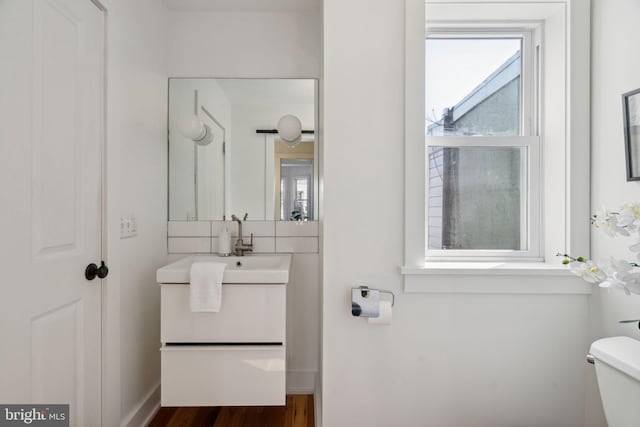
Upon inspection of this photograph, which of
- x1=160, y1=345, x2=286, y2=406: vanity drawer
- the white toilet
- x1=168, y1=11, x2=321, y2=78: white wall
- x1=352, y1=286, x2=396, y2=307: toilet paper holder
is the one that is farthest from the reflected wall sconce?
the white toilet

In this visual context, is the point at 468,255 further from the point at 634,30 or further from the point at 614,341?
the point at 634,30

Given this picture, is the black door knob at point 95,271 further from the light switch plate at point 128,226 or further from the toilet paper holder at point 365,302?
the toilet paper holder at point 365,302

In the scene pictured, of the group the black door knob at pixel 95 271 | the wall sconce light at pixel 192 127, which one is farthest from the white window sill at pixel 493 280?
the wall sconce light at pixel 192 127

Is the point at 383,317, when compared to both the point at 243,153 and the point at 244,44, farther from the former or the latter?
the point at 244,44

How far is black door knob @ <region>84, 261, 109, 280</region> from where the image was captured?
1.32 metres

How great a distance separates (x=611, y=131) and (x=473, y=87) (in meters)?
0.57

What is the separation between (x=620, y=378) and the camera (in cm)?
101

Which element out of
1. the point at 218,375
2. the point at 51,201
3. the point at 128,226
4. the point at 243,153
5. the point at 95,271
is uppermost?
the point at 243,153

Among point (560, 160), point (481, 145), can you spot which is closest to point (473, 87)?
point (481, 145)

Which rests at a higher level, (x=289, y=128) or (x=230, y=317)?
(x=289, y=128)

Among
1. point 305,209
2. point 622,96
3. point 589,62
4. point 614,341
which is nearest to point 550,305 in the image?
point 614,341

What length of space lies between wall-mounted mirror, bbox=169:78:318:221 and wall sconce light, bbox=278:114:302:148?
5 cm

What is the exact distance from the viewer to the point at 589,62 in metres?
1.40

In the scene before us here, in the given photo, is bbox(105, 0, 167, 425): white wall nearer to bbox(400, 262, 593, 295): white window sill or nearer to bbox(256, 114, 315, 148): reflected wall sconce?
bbox(256, 114, 315, 148): reflected wall sconce
